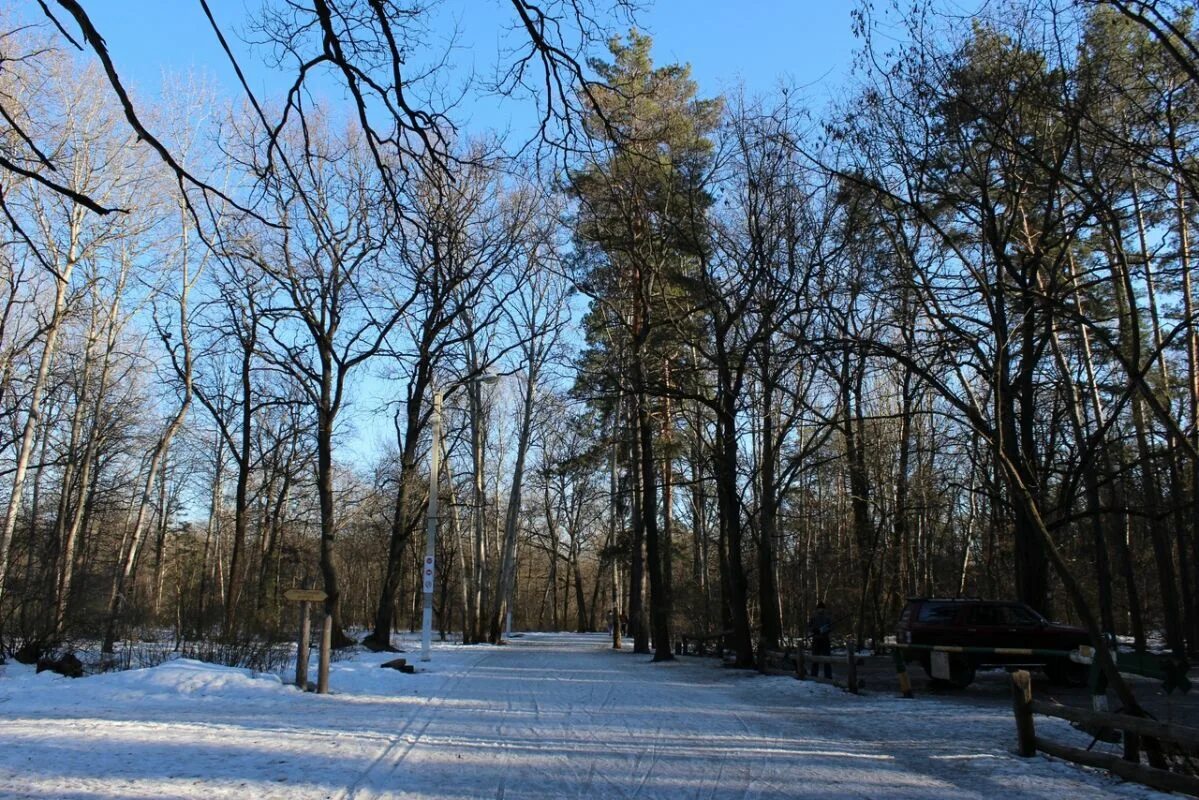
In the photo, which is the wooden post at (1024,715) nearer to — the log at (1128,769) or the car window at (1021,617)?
the log at (1128,769)

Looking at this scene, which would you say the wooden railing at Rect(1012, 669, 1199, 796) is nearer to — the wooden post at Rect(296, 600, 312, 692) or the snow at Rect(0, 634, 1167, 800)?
the snow at Rect(0, 634, 1167, 800)

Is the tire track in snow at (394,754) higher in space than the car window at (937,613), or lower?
lower

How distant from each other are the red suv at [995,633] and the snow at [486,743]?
260 centimetres

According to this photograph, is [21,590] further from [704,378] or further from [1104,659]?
[1104,659]

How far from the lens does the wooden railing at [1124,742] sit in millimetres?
6484

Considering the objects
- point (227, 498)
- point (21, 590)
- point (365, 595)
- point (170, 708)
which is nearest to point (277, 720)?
point (170, 708)

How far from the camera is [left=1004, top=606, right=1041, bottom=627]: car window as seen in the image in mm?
16969

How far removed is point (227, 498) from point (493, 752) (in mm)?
47768

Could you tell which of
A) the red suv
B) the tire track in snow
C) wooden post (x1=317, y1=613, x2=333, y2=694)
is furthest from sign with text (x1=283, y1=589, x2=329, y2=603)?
the red suv

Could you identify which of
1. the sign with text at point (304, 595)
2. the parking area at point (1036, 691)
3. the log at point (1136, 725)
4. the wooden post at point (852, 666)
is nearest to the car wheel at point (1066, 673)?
the parking area at point (1036, 691)

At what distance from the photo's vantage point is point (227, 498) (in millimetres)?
51156

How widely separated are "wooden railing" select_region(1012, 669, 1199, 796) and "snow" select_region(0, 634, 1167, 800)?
0.15 metres

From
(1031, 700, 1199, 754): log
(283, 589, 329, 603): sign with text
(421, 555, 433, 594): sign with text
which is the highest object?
(421, 555, 433, 594): sign with text

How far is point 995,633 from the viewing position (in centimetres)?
1678
